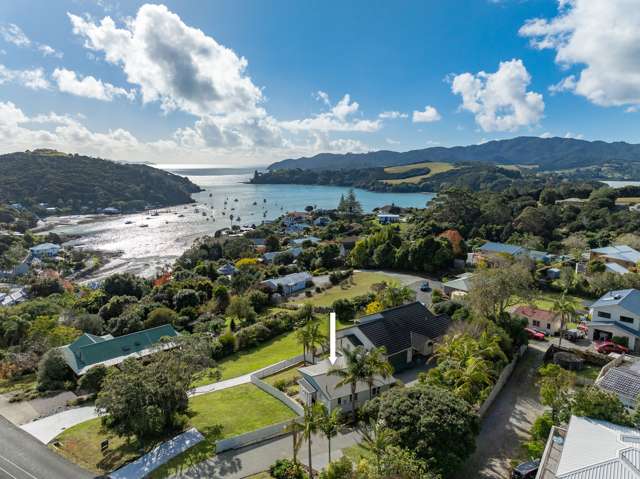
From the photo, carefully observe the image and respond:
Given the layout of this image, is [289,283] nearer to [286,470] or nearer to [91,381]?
[91,381]

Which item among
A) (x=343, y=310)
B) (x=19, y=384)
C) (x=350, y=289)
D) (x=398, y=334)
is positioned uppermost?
(x=398, y=334)

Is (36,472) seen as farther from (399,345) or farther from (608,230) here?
(608,230)

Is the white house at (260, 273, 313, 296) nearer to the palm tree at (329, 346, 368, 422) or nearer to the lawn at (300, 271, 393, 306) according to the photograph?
the lawn at (300, 271, 393, 306)

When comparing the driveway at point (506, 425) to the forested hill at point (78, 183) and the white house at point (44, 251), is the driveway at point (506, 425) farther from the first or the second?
the forested hill at point (78, 183)

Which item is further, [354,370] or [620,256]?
[620,256]

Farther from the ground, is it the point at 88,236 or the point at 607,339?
the point at 607,339

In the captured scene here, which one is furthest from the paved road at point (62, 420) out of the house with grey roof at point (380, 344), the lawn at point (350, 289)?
the lawn at point (350, 289)

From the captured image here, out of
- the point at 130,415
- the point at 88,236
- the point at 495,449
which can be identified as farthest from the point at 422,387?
the point at 88,236

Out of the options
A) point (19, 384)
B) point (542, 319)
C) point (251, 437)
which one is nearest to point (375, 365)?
point (251, 437)
